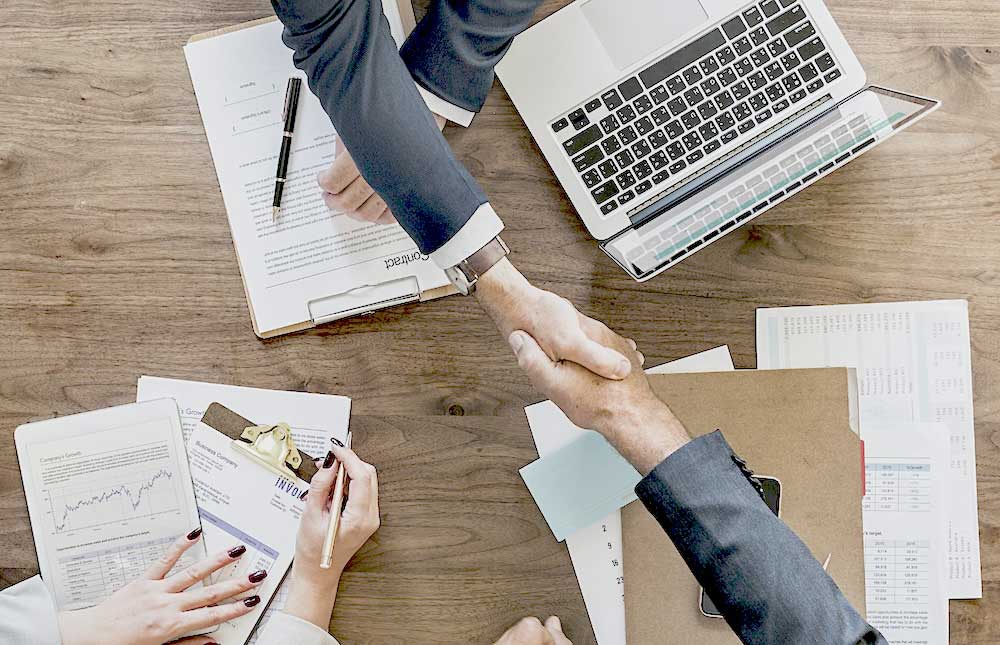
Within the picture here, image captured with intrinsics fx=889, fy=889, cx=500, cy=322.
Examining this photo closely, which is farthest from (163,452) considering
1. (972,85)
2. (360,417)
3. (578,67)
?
(972,85)

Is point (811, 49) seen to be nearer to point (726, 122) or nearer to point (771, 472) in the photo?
point (726, 122)

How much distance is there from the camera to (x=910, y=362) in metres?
1.08

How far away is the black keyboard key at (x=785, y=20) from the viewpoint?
3.36 feet

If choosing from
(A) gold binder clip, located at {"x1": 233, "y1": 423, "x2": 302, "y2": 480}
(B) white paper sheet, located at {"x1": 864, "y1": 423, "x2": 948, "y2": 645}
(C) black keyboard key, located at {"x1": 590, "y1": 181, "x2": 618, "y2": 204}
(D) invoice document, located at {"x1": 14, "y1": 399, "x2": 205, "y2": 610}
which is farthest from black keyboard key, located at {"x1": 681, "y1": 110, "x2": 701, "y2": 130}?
(D) invoice document, located at {"x1": 14, "y1": 399, "x2": 205, "y2": 610}

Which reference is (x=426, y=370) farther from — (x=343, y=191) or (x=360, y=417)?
(x=343, y=191)

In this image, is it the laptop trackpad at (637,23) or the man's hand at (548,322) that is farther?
the laptop trackpad at (637,23)

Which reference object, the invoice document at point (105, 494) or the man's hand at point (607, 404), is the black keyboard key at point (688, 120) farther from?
the invoice document at point (105, 494)

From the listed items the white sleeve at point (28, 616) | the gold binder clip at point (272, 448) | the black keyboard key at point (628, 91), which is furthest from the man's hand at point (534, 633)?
the black keyboard key at point (628, 91)

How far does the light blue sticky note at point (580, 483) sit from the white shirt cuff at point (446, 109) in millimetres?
403

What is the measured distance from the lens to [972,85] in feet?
3.55

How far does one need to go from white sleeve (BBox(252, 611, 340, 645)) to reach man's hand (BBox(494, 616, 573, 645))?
0.70 feet

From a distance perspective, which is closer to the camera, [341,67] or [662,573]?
[341,67]

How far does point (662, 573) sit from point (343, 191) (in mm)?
593

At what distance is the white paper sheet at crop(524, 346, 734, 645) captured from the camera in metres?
1.08
